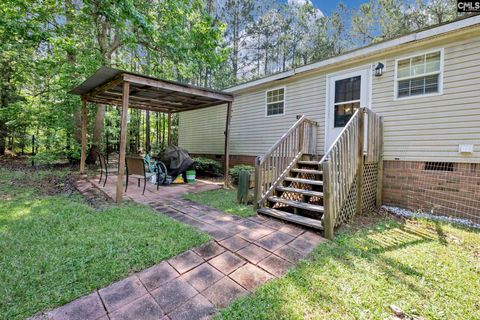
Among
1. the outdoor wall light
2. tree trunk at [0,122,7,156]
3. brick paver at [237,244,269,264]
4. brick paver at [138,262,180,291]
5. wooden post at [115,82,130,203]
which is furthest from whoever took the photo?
tree trunk at [0,122,7,156]

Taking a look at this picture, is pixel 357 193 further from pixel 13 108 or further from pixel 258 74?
pixel 258 74

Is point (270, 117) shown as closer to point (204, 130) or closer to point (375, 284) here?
point (204, 130)

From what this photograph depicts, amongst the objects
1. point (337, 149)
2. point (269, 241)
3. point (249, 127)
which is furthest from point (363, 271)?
point (249, 127)

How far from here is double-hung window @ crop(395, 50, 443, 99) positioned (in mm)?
4691

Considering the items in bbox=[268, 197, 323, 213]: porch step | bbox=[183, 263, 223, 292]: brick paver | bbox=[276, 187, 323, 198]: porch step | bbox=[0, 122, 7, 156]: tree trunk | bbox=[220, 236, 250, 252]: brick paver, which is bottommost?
bbox=[183, 263, 223, 292]: brick paver

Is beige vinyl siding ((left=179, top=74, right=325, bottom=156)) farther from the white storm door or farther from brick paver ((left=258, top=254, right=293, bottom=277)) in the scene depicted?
brick paver ((left=258, top=254, right=293, bottom=277))

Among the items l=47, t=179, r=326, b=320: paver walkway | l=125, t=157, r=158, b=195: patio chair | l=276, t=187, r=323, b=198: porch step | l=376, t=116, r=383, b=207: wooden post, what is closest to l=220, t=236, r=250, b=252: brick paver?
l=47, t=179, r=326, b=320: paver walkway

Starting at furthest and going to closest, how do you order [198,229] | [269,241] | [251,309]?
1. [198,229]
2. [269,241]
3. [251,309]

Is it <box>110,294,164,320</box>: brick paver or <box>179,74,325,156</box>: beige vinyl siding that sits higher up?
<box>179,74,325,156</box>: beige vinyl siding

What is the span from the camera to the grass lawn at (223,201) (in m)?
4.33

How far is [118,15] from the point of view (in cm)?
650

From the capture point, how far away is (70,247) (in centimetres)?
265

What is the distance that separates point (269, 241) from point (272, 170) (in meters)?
1.70

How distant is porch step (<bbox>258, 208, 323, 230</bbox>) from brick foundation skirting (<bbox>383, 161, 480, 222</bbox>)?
283 cm
